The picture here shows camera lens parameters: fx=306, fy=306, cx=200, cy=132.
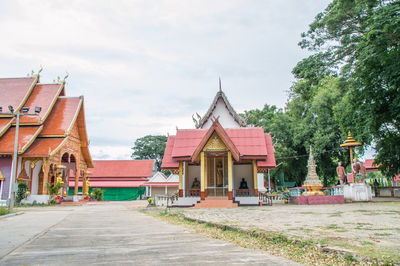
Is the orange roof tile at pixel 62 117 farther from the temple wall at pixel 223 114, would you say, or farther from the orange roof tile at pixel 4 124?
the temple wall at pixel 223 114

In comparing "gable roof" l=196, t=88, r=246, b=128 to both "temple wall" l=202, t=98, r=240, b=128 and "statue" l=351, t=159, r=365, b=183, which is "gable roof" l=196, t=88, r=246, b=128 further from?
"statue" l=351, t=159, r=365, b=183

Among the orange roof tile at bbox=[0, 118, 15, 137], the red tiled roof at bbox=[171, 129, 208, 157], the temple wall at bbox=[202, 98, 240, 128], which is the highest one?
the temple wall at bbox=[202, 98, 240, 128]

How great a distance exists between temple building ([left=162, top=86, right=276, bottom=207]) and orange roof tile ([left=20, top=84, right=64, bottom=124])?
1060 centimetres

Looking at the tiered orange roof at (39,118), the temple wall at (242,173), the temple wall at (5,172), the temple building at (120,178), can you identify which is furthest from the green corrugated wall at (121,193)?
the temple wall at (242,173)

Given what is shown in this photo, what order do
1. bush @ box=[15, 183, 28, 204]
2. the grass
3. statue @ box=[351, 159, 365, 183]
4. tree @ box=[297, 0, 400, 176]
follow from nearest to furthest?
the grass → tree @ box=[297, 0, 400, 176] → statue @ box=[351, 159, 365, 183] → bush @ box=[15, 183, 28, 204]

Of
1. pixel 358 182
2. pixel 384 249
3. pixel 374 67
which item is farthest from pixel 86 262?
pixel 358 182

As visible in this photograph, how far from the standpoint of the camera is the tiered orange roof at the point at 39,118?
20.3 metres

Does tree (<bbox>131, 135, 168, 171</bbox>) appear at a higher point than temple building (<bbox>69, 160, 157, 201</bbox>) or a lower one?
higher

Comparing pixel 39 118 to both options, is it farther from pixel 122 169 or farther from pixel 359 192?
pixel 359 192

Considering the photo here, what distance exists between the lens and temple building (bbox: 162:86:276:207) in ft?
50.4

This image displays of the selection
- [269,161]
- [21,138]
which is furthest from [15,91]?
[269,161]

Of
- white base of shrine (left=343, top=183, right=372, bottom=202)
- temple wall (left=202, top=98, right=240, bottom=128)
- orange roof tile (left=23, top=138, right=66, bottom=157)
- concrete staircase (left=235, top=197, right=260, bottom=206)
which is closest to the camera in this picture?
concrete staircase (left=235, top=197, right=260, bottom=206)

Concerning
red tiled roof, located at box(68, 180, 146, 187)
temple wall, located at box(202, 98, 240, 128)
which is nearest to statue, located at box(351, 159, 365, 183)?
temple wall, located at box(202, 98, 240, 128)

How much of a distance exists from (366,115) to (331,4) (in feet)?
20.1
